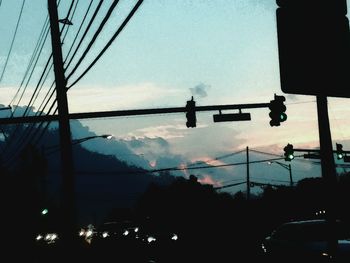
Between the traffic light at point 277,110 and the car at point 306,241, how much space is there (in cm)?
351

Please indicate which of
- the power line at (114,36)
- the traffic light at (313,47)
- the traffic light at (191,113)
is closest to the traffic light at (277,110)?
the traffic light at (191,113)

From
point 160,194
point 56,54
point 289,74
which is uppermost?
point 56,54

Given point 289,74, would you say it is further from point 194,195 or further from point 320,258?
point 194,195

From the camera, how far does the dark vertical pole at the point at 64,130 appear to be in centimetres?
1230

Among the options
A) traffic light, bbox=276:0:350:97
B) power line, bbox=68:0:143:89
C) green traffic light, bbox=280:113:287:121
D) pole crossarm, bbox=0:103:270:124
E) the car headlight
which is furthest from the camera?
the car headlight

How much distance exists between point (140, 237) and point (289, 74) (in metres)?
36.0

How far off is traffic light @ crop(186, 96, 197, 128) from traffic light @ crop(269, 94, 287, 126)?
8.55ft

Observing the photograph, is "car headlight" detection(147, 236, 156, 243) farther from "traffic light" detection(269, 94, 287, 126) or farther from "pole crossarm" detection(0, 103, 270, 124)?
"pole crossarm" detection(0, 103, 270, 124)

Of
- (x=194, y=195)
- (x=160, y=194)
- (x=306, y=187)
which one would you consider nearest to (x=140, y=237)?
(x=194, y=195)

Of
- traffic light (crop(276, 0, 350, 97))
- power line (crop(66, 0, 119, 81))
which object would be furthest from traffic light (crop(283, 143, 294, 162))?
traffic light (crop(276, 0, 350, 97))

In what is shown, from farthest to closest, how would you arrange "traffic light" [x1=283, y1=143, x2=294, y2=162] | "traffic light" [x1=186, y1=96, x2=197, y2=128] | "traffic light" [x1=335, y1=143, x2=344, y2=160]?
"traffic light" [x1=335, y1=143, x2=344, y2=160]
"traffic light" [x1=283, y1=143, x2=294, y2=162]
"traffic light" [x1=186, y1=96, x2=197, y2=128]

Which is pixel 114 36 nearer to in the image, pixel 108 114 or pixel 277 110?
pixel 108 114

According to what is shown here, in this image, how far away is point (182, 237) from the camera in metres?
23.1

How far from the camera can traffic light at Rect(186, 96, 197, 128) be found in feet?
46.0
